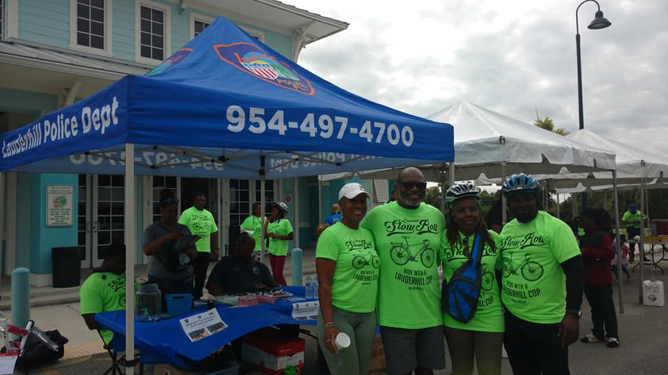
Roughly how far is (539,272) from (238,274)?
129 inches

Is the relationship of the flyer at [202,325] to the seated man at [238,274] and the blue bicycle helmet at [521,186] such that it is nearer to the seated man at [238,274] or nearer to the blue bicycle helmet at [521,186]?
the seated man at [238,274]

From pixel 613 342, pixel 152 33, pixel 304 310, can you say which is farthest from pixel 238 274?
pixel 152 33

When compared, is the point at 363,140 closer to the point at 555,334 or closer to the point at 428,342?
the point at 428,342

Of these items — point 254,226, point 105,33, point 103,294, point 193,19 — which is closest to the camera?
point 103,294

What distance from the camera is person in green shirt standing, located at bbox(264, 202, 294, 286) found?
8.52 metres

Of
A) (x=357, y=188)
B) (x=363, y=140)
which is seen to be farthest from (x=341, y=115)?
(x=357, y=188)

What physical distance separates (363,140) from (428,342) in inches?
74.1

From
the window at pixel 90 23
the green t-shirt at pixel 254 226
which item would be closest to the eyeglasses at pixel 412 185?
the green t-shirt at pixel 254 226

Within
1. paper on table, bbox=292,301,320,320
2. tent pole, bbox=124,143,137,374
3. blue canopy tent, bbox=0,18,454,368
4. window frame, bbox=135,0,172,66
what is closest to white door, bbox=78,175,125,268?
window frame, bbox=135,0,172,66

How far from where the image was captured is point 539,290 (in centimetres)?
283

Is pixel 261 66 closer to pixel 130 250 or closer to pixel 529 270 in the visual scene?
pixel 130 250

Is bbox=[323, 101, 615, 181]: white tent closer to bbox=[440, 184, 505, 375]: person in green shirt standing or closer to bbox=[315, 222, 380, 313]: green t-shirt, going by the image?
bbox=[440, 184, 505, 375]: person in green shirt standing

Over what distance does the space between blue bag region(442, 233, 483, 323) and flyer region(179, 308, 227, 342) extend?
1.81 m

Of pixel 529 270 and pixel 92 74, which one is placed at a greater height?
pixel 92 74
